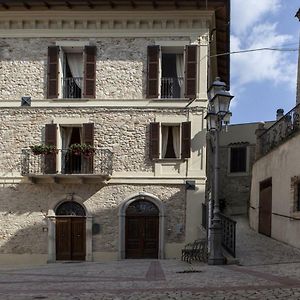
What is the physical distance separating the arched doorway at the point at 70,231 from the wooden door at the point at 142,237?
182 cm

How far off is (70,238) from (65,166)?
2.91 metres

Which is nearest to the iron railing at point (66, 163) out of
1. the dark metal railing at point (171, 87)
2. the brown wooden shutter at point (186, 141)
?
the brown wooden shutter at point (186, 141)

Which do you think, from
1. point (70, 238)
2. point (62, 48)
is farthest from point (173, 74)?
point (70, 238)

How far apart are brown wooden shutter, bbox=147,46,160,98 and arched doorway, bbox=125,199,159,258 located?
435 centimetres

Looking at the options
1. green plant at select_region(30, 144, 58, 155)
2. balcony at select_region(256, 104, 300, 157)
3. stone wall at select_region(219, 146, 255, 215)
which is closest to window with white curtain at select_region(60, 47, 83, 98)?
green plant at select_region(30, 144, 58, 155)

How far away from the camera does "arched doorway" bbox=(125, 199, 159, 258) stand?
20062mm

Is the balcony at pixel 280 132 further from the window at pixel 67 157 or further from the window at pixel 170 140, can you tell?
the window at pixel 67 157

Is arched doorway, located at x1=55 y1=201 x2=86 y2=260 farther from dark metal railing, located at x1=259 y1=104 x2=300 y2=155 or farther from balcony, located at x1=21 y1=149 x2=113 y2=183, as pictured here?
dark metal railing, located at x1=259 y1=104 x2=300 y2=155

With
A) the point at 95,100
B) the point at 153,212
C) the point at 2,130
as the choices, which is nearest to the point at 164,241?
the point at 153,212

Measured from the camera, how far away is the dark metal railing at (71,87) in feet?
68.6

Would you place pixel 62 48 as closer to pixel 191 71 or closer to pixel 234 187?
pixel 191 71

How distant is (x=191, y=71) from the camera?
2034 centimetres

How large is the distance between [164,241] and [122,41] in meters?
8.19

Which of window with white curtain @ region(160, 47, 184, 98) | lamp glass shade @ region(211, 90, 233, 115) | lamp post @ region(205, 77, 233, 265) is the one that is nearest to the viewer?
lamp post @ region(205, 77, 233, 265)
